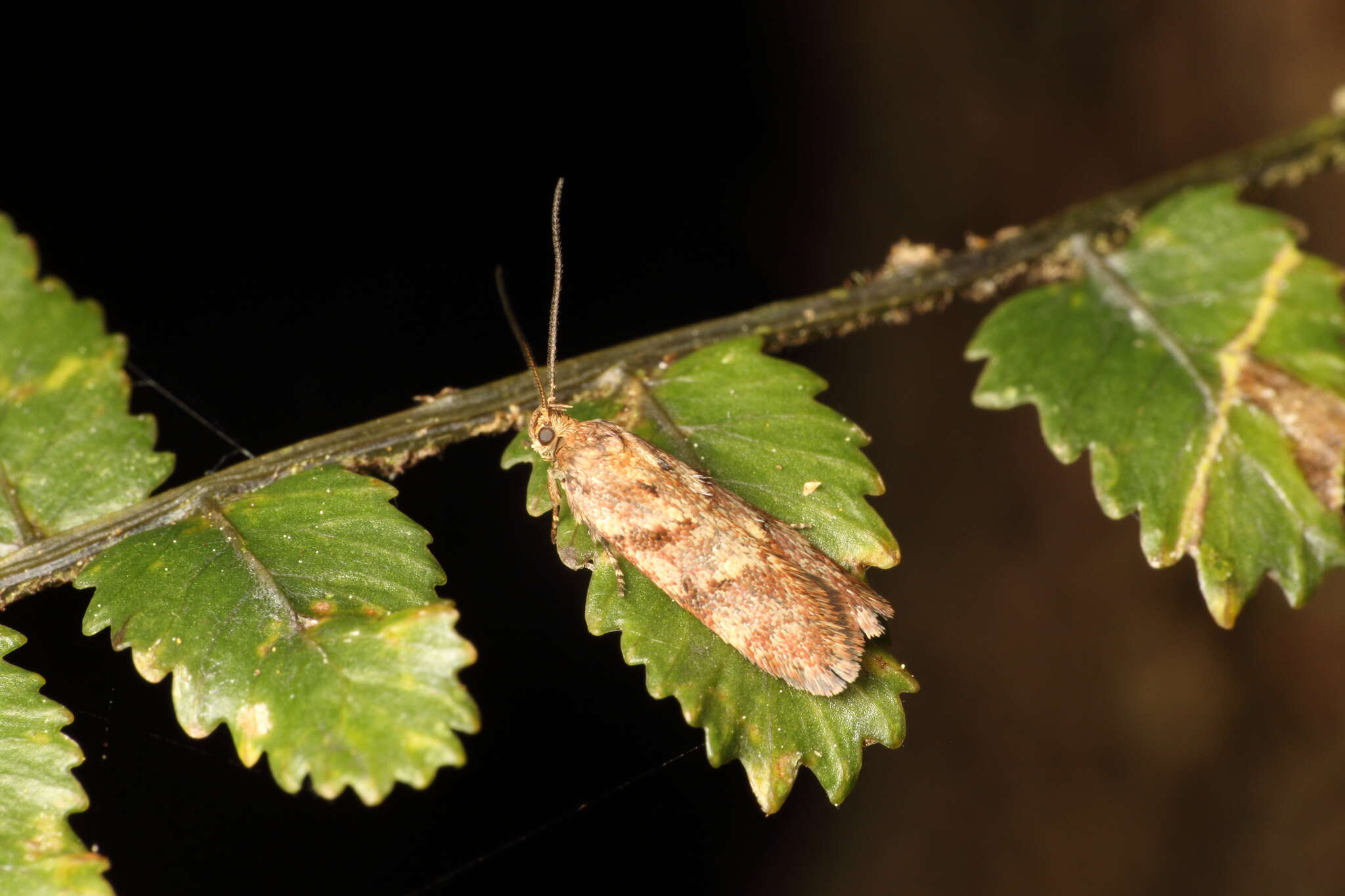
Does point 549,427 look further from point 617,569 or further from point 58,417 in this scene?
point 58,417

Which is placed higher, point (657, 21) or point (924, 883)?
point (657, 21)

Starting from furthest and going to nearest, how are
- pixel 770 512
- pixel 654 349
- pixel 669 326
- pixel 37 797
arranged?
1. pixel 669 326
2. pixel 654 349
3. pixel 770 512
4. pixel 37 797

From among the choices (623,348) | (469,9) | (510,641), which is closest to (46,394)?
(623,348)

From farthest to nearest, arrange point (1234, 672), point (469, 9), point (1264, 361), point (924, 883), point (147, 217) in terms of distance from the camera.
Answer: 1. point (924, 883)
2. point (1234, 672)
3. point (469, 9)
4. point (147, 217)
5. point (1264, 361)

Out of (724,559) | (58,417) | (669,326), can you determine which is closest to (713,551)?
(724,559)

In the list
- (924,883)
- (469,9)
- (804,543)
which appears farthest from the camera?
(924,883)

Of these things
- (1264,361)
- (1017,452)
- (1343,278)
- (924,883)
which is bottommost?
(924,883)

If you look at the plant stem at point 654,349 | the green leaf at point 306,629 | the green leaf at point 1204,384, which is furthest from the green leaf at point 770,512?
the green leaf at point 1204,384

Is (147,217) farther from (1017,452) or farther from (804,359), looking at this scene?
(1017,452)
